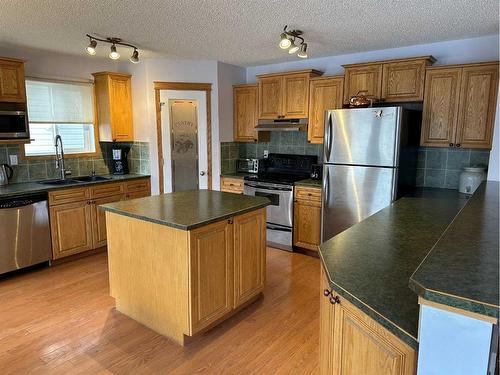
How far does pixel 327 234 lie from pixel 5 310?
3147 millimetres

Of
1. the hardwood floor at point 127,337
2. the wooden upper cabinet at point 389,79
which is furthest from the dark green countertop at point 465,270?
the wooden upper cabinet at point 389,79

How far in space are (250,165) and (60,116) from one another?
8.54 feet

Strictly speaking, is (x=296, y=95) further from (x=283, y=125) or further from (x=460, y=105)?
(x=460, y=105)

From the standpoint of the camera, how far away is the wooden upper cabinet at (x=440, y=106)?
11.1 feet

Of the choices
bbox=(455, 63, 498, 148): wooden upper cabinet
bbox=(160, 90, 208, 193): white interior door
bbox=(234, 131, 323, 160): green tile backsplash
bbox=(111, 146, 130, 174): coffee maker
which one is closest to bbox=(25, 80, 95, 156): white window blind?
bbox=(111, 146, 130, 174): coffee maker

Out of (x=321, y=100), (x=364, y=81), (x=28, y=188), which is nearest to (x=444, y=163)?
(x=364, y=81)

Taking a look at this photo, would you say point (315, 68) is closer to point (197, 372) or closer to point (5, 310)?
point (197, 372)

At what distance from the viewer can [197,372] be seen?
→ 2.18 m

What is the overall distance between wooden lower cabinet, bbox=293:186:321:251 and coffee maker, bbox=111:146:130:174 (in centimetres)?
247

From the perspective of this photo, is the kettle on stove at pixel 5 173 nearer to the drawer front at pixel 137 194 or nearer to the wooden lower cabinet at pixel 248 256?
the drawer front at pixel 137 194

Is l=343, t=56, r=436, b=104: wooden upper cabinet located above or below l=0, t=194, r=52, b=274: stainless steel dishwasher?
above

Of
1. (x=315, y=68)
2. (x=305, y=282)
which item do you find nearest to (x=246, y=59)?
(x=315, y=68)

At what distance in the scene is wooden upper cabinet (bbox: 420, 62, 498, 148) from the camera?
3.24m

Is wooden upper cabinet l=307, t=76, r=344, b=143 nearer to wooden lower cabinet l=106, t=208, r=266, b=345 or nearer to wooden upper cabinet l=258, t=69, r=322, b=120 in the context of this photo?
wooden upper cabinet l=258, t=69, r=322, b=120
